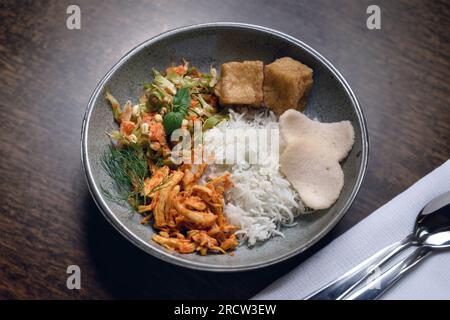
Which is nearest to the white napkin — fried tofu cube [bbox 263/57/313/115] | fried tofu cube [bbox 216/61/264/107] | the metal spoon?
the metal spoon

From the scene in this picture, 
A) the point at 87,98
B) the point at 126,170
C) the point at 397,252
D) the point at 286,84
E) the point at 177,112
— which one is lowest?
the point at 397,252

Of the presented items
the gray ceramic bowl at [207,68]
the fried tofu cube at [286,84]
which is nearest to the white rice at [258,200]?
the gray ceramic bowl at [207,68]

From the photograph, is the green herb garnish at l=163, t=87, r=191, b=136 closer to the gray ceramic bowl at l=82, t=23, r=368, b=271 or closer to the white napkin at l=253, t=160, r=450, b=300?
the gray ceramic bowl at l=82, t=23, r=368, b=271

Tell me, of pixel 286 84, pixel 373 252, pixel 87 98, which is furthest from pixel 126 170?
pixel 373 252

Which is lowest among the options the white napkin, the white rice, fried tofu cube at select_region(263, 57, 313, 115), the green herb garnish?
the white napkin

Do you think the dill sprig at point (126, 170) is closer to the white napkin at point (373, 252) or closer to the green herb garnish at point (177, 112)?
the green herb garnish at point (177, 112)

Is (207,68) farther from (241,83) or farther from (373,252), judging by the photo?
(373,252)
